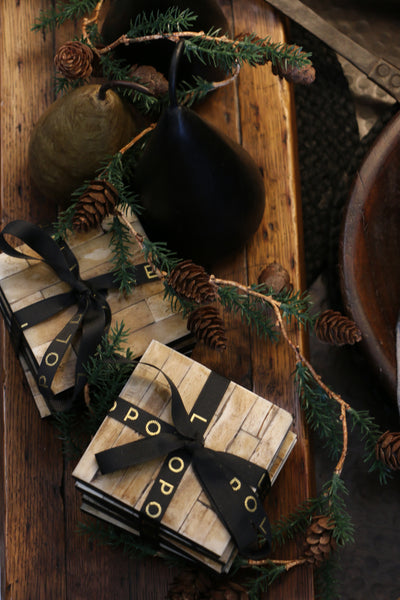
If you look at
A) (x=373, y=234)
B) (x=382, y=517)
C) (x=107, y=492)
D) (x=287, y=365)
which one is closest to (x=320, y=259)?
(x=373, y=234)

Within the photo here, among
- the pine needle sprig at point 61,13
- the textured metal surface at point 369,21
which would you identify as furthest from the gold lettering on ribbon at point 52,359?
the textured metal surface at point 369,21

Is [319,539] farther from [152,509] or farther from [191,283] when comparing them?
[191,283]

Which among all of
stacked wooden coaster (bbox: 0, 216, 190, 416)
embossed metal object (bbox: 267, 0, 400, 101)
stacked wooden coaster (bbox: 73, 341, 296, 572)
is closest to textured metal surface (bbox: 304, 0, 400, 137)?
embossed metal object (bbox: 267, 0, 400, 101)

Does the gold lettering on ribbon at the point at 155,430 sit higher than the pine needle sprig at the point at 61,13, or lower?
lower

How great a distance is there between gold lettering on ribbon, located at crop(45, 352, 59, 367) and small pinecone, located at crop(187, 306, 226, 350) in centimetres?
14

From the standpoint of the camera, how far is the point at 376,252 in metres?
0.82

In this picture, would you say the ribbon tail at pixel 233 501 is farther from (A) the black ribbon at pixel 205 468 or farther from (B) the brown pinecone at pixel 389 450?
(B) the brown pinecone at pixel 389 450

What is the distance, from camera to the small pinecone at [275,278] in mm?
744

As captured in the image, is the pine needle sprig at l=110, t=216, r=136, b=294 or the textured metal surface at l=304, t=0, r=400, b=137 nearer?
the pine needle sprig at l=110, t=216, r=136, b=294

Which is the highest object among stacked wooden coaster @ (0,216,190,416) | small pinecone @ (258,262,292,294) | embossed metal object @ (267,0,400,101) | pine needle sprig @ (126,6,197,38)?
pine needle sprig @ (126,6,197,38)

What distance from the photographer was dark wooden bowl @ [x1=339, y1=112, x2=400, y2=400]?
766mm

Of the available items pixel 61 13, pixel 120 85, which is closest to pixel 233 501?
pixel 120 85

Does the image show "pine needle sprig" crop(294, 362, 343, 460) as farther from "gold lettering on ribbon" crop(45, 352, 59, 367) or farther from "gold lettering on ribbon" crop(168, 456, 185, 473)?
"gold lettering on ribbon" crop(45, 352, 59, 367)

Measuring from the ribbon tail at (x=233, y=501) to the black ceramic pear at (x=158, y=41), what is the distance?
43 centimetres
